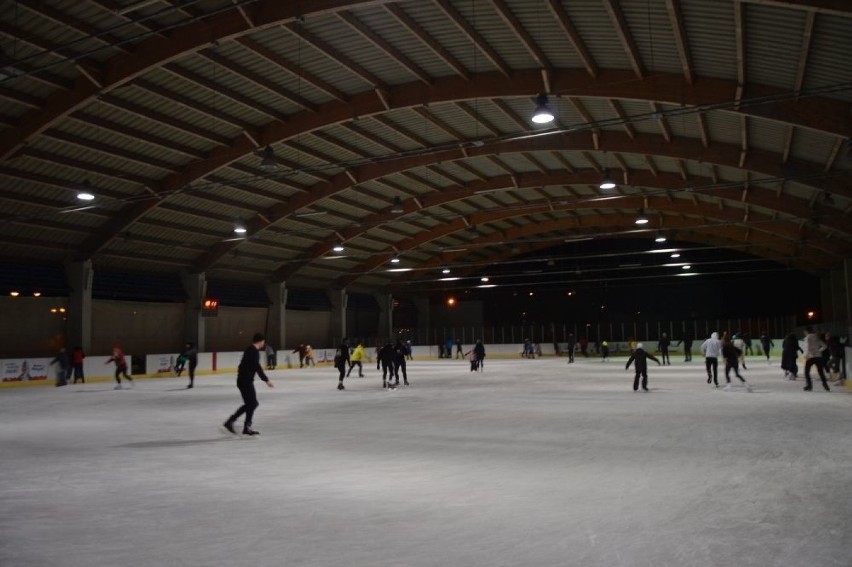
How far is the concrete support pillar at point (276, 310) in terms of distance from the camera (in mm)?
46625

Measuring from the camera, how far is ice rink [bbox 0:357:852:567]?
482cm

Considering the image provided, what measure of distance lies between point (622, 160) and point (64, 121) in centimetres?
2403

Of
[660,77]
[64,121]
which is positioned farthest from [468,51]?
[64,121]

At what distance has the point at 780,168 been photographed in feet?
85.0

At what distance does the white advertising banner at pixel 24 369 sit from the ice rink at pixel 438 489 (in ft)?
52.7

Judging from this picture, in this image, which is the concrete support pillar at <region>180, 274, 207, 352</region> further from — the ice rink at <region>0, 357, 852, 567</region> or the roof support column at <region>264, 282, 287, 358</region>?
the ice rink at <region>0, 357, 852, 567</region>

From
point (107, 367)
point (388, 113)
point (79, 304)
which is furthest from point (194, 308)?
point (388, 113)

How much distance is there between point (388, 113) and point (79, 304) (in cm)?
1954

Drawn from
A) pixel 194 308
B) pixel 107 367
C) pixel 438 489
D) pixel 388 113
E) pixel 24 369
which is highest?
pixel 388 113

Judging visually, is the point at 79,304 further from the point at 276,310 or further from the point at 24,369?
the point at 276,310

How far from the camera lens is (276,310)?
47031 millimetres

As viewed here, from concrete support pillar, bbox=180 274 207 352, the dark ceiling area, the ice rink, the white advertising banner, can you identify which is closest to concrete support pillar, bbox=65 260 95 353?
the dark ceiling area

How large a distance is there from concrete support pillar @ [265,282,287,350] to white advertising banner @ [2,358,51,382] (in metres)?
18.7

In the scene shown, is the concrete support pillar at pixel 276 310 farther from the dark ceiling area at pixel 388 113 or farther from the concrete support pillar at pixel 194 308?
the concrete support pillar at pixel 194 308
